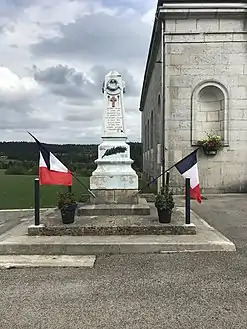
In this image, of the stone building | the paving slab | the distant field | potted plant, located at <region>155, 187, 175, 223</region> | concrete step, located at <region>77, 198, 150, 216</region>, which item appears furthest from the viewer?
the stone building

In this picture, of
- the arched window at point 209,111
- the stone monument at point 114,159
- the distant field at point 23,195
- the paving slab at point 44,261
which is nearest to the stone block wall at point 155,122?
the arched window at point 209,111

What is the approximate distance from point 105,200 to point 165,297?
567cm

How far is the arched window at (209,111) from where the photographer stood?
15.6m

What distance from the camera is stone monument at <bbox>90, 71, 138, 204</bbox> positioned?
10328mm

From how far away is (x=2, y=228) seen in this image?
30.8 feet

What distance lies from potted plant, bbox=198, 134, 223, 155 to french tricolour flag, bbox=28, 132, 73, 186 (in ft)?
26.0

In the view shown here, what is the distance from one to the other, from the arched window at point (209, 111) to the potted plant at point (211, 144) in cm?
25

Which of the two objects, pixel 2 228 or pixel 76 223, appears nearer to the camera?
pixel 76 223

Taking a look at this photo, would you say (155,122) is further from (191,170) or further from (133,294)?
(133,294)

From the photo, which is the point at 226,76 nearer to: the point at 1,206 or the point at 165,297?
the point at 1,206

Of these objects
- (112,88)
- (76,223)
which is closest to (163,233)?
(76,223)

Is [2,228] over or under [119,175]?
under

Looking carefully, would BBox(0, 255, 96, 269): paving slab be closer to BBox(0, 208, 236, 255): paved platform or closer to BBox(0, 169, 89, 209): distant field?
BBox(0, 208, 236, 255): paved platform

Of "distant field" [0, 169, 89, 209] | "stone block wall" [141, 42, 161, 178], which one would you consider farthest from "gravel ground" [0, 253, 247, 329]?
"stone block wall" [141, 42, 161, 178]
